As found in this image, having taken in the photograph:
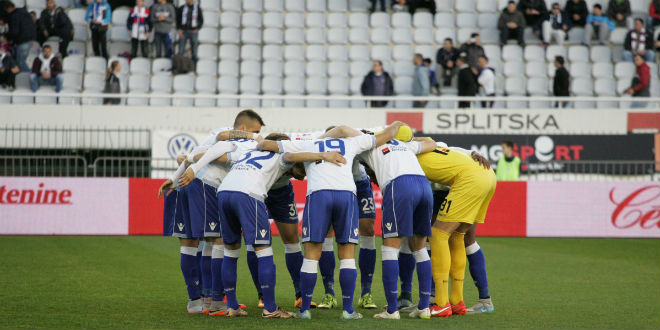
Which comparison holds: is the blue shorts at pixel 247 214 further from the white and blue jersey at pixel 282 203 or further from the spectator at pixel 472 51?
the spectator at pixel 472 51

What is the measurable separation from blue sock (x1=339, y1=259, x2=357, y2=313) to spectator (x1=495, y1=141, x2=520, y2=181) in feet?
34.6

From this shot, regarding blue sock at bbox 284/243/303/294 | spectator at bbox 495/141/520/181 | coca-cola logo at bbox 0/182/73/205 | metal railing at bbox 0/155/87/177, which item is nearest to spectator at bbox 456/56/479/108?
spectator at bbox 495/141/520/181

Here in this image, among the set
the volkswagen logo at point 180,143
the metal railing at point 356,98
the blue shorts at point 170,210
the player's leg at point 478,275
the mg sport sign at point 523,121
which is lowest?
the player's leg at point 478,275

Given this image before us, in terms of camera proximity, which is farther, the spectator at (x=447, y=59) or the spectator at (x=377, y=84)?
the spectator at (x=447, y=59)

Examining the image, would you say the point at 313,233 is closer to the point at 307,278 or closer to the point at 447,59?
the point at 307,278

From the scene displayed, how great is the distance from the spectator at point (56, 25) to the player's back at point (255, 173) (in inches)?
592

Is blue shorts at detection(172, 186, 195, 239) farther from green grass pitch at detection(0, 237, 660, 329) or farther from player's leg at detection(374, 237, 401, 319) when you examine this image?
player's leg at detection(374, 237, 401, 319)

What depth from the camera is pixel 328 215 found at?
824 centimetres

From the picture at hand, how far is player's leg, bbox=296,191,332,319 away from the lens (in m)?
8.19

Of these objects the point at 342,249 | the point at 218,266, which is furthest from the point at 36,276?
the point at 342,249

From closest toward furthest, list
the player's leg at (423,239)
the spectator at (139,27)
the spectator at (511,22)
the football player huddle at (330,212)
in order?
1. the football player huddle at (330,212)
2. the player's leg at (423,239)
3. the spectator at (139,27)
4. the spectator at (511,22)

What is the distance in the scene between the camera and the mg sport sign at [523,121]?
66.0 ft

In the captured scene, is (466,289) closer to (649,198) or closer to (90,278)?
(90,278)

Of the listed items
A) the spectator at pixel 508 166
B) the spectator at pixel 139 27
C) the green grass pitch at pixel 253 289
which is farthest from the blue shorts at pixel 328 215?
the spectator at pixel 139 27
